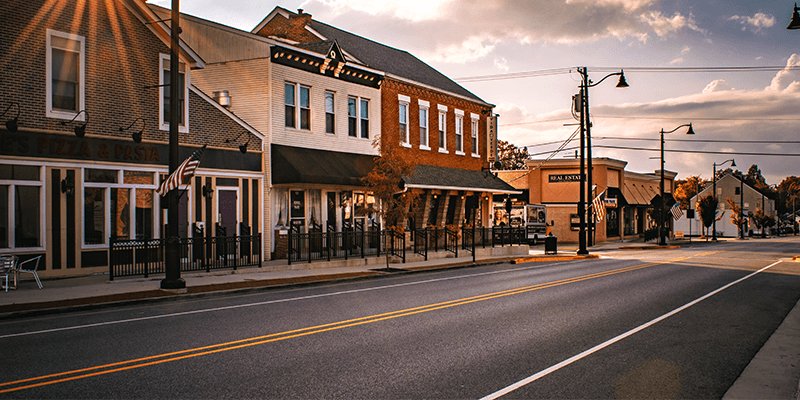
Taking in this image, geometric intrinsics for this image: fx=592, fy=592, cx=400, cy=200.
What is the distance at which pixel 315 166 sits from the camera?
23688mm

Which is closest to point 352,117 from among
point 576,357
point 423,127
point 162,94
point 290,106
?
point 290,106

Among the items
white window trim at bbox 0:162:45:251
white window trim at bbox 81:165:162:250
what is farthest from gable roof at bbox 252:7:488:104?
white window trim at bbox 0:162:45:251

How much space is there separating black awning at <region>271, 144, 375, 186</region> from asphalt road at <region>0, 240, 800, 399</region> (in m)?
8.24

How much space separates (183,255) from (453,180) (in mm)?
16390

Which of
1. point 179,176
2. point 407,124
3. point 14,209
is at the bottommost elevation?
point 14,209

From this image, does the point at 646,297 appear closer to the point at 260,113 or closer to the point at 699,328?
the point at 699,328

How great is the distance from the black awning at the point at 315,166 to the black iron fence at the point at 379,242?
209 cm

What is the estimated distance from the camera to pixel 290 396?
6.03 m

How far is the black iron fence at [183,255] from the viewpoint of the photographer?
642 inches

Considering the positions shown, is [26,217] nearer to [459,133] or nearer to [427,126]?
[427,126]

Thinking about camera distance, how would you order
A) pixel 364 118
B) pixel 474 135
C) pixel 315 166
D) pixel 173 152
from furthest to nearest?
pixel 474 135 → pixel 364 118 → pixel 315 166 → pixel 173 152

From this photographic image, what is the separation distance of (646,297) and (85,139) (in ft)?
51.1

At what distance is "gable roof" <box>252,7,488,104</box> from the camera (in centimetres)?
2948

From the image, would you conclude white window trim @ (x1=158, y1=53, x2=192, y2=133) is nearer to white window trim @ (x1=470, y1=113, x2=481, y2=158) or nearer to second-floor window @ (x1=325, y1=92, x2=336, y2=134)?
second-floor window @ (x1=325, y1=92, x2=336, y2=134)
